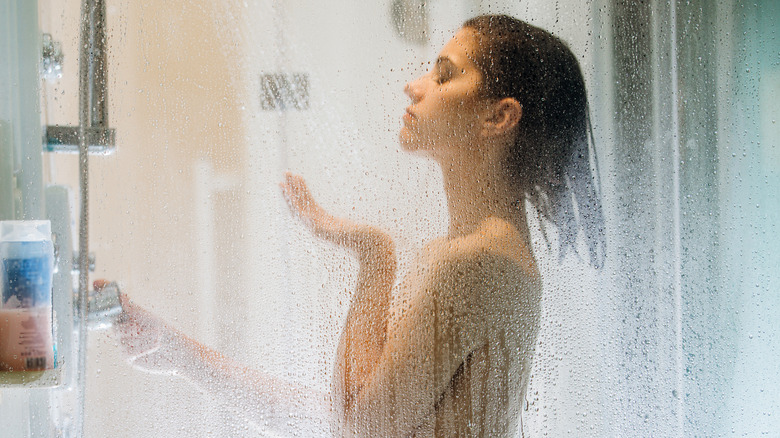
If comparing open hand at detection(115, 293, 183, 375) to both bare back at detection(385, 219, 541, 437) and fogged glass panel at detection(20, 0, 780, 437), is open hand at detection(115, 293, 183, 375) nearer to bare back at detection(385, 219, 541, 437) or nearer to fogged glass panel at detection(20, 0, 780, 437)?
fogged glass panel at detection(20, 0, 780, 437)

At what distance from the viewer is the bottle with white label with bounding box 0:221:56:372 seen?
0.68 metres

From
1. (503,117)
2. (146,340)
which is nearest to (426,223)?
(503,117)

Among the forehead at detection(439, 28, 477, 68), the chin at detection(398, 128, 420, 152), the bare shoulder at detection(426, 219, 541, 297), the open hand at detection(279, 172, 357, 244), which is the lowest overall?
the bare shoulder at detection(426, 219, 541, 297)

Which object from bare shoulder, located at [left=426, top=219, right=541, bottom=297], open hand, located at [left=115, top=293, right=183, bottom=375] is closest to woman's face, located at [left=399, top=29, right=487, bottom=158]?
bare shoulder, located at [left=426, top=219, right=541, bottom=297]

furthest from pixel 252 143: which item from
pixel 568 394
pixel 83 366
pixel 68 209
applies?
pixel 568 394

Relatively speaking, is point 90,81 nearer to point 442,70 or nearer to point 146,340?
point 146,340

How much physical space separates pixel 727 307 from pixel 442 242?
420 mm

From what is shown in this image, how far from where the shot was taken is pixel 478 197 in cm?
70

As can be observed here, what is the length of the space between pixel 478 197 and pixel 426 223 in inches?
3.1

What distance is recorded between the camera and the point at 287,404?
727 mm

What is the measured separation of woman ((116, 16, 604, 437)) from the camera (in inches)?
26.9

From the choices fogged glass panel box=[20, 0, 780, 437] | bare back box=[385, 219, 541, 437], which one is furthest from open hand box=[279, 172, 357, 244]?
bare back box=[385, 219, 541, 437]

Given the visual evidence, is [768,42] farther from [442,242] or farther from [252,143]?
[252,143]

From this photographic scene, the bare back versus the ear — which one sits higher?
the ear
